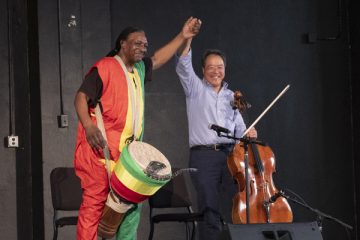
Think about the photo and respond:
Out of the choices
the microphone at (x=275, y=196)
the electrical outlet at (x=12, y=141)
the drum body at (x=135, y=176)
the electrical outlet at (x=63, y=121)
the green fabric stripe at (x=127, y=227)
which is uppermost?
the electrical outlet at (x=63, y=121)

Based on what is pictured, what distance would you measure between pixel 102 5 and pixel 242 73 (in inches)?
49.4

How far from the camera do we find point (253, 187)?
14.0ft

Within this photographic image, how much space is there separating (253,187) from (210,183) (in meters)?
0.33

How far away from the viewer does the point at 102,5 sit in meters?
5.00

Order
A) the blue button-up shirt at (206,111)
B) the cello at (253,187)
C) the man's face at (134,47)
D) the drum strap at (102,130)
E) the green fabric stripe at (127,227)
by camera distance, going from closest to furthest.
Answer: the drum strap at (102,130)
the green fabric stripe at (127,227)
the man's face at (134,47)
the cello at (253,187)
the blue button-up shirt at (206,111)

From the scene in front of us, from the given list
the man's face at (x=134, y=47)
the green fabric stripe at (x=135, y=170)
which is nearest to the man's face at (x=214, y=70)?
the man's face at (x=134, y=47)

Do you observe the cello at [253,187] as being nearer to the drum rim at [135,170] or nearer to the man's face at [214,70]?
the man's face at [214,70]

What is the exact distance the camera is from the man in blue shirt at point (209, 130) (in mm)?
4434

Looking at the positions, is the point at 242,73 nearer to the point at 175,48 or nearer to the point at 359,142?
the point at 359,142

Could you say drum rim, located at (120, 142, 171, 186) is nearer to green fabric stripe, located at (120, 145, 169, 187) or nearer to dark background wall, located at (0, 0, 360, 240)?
green fabric stripe, located at (120, 145, 169, 187)

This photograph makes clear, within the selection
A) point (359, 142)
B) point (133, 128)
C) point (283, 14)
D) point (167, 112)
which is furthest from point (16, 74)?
point (359, 142)

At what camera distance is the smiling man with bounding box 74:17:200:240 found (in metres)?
3.48

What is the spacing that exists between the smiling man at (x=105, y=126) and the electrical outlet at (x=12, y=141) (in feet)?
4.21

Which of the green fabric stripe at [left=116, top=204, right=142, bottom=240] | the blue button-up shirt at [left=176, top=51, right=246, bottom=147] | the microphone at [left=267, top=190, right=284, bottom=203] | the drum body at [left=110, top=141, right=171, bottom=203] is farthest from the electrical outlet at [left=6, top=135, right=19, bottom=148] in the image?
the microphone at [left=267, top=190, right=284, bottom=203]
